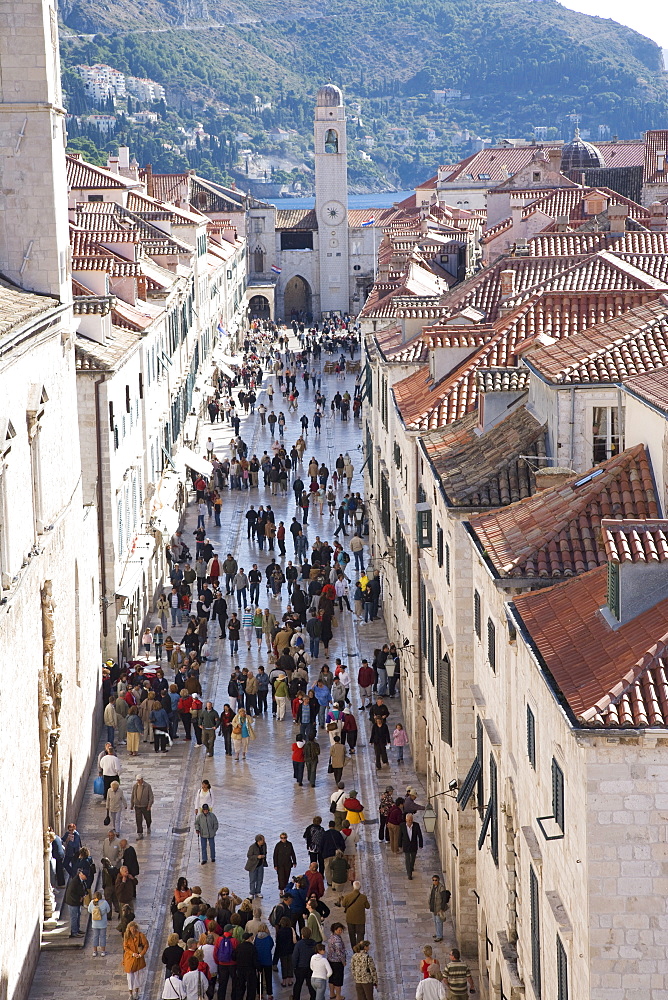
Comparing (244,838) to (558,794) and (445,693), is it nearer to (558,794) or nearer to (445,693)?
(445,693)

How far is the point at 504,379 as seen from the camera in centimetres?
2575

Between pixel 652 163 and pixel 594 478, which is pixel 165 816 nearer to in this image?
pixel 594 478

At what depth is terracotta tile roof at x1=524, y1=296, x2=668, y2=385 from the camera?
22.2m

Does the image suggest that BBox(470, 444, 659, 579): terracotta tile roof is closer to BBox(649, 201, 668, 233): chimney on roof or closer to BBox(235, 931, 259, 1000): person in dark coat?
BBox(235, 931, 259, 1000): person in dark coat

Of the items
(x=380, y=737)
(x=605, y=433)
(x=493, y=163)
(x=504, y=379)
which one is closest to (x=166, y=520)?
(x=380, y=737)

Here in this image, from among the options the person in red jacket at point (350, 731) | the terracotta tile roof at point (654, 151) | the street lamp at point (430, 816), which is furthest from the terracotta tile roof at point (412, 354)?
the terracotta tile roof at point (654, 151)

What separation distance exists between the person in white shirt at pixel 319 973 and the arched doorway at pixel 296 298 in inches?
4513

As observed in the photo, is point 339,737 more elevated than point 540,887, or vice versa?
point 540,887

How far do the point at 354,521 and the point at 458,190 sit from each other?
74.8m

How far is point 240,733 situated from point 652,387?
47.1 feet

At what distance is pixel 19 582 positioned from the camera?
74.4 ft

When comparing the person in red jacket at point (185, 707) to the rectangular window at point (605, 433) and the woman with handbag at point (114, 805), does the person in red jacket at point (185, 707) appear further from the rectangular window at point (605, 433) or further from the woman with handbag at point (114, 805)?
the rectangular window at point (605, 433)

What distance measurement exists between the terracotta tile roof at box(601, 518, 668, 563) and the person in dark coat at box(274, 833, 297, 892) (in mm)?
10717

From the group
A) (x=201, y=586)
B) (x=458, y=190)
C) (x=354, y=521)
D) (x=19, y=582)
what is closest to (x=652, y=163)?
(x=458, y=190)
